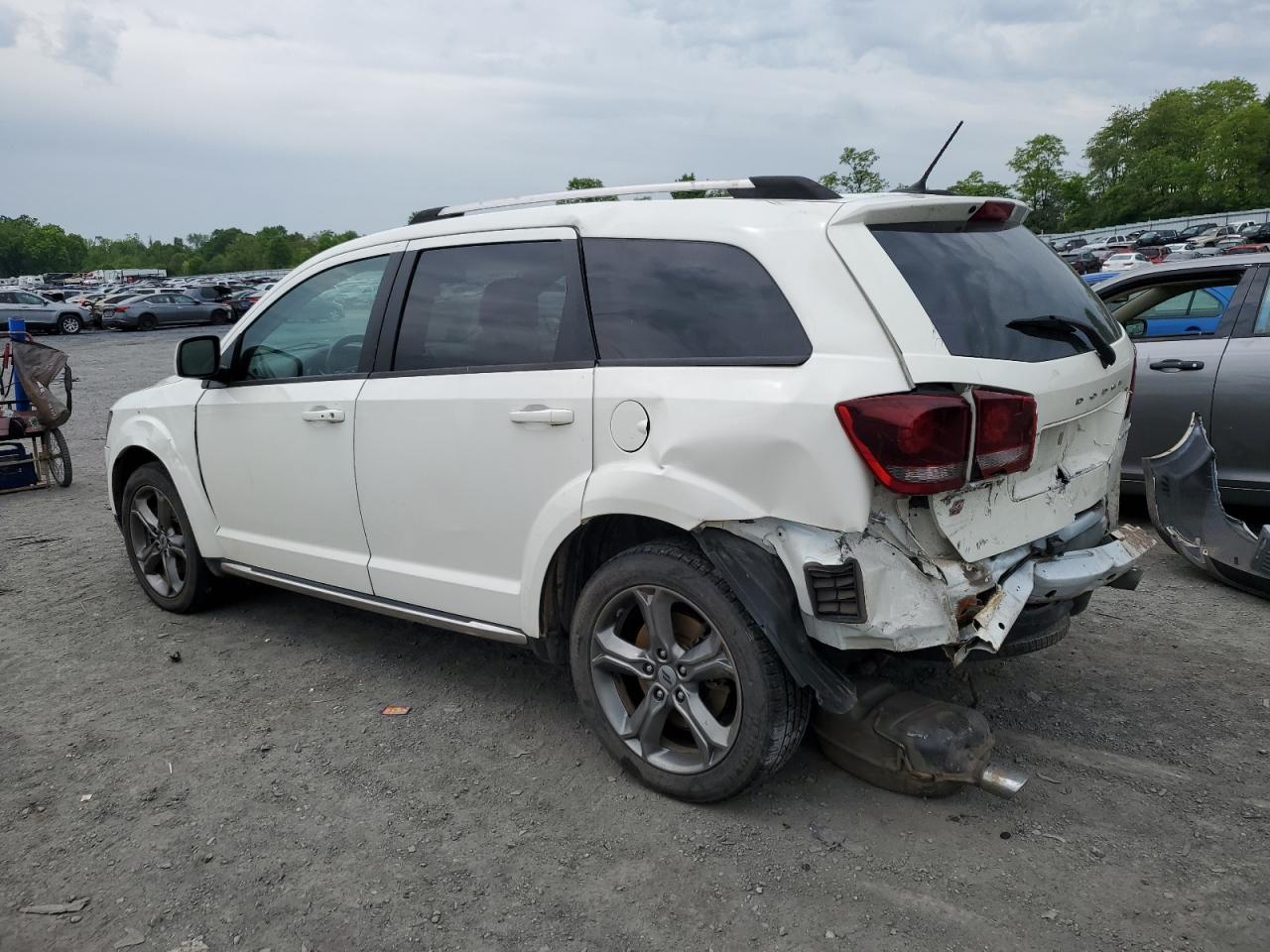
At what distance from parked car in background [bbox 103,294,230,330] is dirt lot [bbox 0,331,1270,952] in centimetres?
3704

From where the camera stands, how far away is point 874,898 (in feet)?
8.98

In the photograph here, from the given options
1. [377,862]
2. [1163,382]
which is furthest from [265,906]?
[1163,382]

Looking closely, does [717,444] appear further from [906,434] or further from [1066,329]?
[1066,329]

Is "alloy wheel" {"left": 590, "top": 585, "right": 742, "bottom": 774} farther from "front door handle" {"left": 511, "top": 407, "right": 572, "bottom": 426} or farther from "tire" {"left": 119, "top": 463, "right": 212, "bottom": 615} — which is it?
"tire" {"left": 119, "top": 463, "right": 212, "bottom": 615}

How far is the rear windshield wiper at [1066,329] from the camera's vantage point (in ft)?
10.2

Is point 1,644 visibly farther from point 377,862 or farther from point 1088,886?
point 1088,886

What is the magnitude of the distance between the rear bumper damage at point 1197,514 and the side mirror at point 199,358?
14.6ft

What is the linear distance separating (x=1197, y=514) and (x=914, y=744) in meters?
2.92

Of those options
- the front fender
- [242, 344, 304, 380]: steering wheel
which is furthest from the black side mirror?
the front fender

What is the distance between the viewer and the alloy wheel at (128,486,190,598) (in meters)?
5.09

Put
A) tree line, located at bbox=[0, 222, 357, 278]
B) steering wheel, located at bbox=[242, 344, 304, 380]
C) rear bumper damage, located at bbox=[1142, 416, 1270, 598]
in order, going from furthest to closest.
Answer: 1. tree line, located at bbox=[0, 222, 357, 278]
2. rear bumper damage, located at bbox=[1142, 416, 1270, 598]
3. steering wheel, located at bbox=[242, 344, 304, 380]

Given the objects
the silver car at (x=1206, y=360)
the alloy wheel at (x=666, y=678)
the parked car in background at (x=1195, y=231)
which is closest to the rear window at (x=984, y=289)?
the alloy wheel at (x=666, y=678)

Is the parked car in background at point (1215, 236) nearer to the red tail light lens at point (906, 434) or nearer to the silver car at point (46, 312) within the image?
the silver car at point (46, 312)

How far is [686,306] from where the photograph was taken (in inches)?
124
